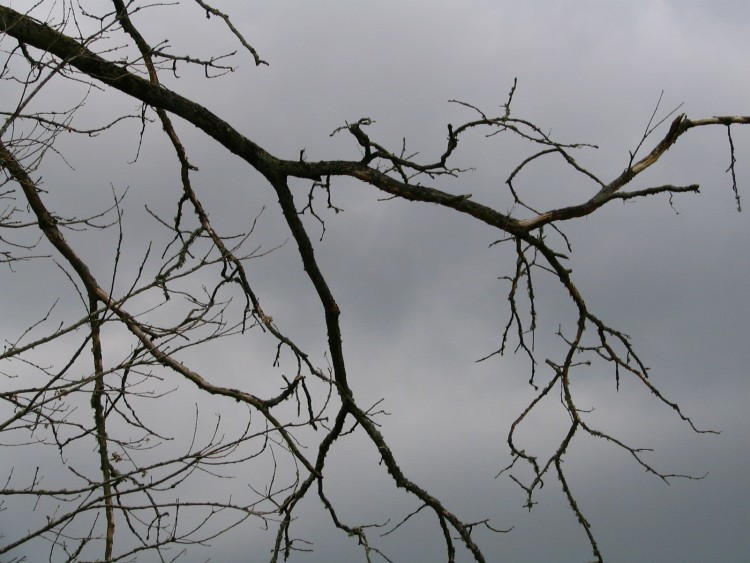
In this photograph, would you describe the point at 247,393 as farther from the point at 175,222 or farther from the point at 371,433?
the point at 175,222

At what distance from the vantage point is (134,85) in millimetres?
4582

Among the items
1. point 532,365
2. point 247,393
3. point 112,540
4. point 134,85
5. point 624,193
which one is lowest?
point 112,540

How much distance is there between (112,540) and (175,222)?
199 cm

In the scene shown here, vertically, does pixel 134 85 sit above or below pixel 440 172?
above

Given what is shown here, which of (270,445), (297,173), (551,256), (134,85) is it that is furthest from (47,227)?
(551,256)

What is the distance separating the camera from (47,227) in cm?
527

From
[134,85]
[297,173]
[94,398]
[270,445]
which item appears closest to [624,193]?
[297,173]

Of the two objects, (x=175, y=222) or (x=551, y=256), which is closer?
(x=551, y=256)

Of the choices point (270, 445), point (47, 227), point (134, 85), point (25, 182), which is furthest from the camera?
point (47, 227)

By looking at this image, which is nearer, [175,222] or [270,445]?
[270,445]

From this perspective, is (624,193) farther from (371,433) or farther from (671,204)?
(371,433)

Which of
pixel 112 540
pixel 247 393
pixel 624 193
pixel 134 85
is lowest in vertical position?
pixel 112 540

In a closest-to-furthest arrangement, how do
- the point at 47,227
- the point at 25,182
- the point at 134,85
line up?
the point at 134,85
the point at 25,182
the point at 47,227

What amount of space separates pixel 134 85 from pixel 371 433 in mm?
2393
